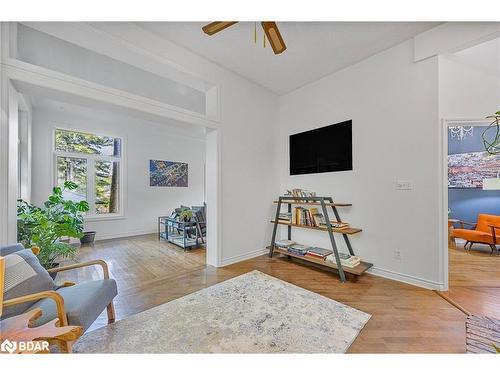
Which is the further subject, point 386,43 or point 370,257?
point 370,257

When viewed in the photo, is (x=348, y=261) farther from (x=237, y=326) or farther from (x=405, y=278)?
(x=237, y=326)

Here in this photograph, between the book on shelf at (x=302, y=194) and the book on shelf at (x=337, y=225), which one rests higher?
the book on shelf at (x=302, y=194)

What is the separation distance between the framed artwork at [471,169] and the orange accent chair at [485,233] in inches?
33.4

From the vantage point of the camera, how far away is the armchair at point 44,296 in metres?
1.22

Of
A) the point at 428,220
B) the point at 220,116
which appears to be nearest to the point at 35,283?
the point at 220,116

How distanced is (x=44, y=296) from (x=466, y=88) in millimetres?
4124

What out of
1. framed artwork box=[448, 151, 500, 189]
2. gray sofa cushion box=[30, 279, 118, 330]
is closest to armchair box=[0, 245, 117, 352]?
gray sofa cushion box=[30, 279, 118, 330]

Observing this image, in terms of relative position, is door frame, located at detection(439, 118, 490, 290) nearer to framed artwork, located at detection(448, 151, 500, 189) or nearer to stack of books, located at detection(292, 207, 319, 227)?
stack of books, located at detection(292, 207, 319, 227)

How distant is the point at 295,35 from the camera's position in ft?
7.86

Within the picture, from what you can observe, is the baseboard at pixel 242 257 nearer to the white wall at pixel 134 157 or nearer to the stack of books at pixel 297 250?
the stack of books at pixel 297 250

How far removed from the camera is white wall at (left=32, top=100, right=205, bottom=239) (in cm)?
417

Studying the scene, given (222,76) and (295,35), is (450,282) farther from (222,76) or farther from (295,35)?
(222,76)

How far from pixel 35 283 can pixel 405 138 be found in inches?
146

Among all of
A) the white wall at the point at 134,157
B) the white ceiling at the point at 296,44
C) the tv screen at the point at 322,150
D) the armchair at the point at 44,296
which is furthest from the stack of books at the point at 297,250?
the white wall at the point at 134,157
